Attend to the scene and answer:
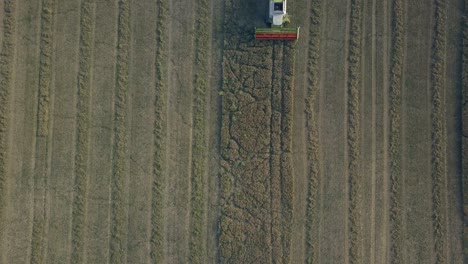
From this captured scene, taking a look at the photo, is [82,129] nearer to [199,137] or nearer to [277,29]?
[199,137]

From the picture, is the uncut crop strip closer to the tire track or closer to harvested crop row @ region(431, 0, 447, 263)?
harvested crop row @ region(431, 0, 447, 263)

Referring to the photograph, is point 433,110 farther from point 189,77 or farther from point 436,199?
point 189,77

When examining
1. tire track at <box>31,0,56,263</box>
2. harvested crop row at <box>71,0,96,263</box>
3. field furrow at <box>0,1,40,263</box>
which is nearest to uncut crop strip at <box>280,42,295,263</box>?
harvested crop row at <box>71,0,96,263</box>

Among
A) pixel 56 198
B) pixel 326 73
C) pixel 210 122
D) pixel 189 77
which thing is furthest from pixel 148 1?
pixel 56 198

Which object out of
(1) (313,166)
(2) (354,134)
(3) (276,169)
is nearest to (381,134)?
(2) (354,134)

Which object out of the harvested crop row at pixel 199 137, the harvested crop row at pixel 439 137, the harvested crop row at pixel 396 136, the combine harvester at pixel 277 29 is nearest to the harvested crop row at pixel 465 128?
the harvested crop row at pixel 439 137
